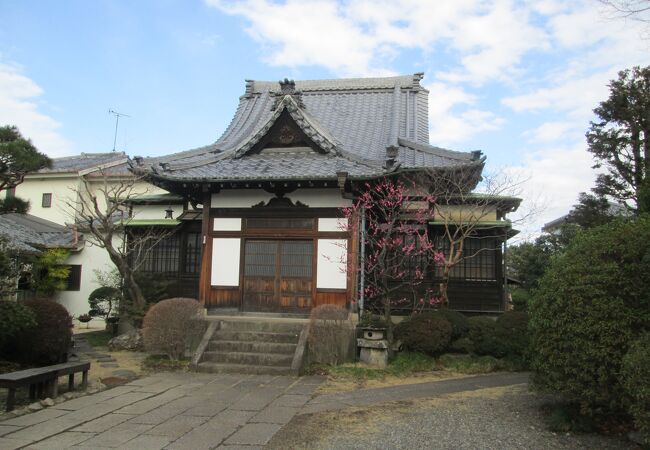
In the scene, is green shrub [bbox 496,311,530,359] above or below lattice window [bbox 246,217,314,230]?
below

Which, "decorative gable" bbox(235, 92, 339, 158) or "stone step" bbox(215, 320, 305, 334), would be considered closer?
"stone step" bbox(215, 320, 305, 334)

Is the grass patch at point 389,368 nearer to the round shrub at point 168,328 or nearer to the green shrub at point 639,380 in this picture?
the round shrub at point 168,328

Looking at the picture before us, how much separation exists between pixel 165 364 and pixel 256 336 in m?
2.03

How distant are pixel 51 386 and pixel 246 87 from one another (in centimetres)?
1558

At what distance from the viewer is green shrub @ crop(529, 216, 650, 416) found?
18.4 ft

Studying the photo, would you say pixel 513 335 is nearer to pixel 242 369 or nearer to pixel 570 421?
pixel 570 421

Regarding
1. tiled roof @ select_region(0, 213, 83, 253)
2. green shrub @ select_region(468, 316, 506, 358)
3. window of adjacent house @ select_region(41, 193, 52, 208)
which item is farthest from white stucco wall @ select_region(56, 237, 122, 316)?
green shrub @ select_region(468, 316, 506, 358)

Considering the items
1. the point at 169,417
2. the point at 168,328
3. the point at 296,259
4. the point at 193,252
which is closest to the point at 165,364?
the point at 168,328

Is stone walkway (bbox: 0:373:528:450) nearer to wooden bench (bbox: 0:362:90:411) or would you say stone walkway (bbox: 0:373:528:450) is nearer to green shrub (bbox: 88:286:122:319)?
wooden bench (bbox: 0:362:90:411)

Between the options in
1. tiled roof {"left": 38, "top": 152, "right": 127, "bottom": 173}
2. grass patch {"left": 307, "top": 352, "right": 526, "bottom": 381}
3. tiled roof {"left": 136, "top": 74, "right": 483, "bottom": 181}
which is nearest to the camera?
grass patch {"left": 307, "top": 352, "right": 526, "bottom": 381}

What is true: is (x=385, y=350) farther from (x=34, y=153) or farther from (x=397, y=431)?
(x=34, y=153)

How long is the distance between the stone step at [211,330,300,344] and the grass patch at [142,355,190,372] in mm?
825

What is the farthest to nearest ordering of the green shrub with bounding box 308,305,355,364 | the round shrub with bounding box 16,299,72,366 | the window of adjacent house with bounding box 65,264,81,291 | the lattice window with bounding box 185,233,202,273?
the window of adjacent house with bounding box 65,264,81,291, the lattice window with bounding box 185,233,202,273, the green shrub with bounding box 308,305,355,364, the round shrub with bounding box 16,299,72,366

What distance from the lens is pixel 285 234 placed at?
1242cm
